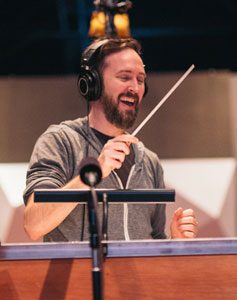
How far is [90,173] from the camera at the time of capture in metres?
1.39

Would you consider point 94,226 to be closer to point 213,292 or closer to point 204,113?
point 213,292

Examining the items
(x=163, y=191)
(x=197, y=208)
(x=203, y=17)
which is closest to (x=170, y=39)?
(x=203, y=17)

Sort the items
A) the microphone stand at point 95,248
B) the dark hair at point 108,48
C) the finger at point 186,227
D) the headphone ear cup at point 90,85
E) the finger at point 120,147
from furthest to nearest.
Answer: the dark hair at point 108,48
the headphone ear cup at point 90,85
the finger at point 186,227
the finger at point 120,147
the microphone stand at point 95,248

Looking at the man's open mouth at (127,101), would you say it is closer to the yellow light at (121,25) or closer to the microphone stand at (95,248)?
the microphone stand at (95,248)

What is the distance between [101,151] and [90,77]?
29 centimetres

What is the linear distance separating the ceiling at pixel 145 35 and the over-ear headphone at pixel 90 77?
3.03m

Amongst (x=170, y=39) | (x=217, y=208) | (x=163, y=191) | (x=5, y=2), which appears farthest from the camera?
(x=170, y=39)

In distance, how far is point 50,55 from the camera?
5.81 meters

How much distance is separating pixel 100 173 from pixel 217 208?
3.36 meters

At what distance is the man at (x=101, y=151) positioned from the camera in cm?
208

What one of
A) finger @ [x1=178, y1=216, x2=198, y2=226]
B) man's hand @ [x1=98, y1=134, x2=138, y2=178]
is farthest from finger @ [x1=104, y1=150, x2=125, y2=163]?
finger @ [x1=178, y1=216, x2=198, y2=226]

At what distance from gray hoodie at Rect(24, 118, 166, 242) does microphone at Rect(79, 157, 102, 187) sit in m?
0.62

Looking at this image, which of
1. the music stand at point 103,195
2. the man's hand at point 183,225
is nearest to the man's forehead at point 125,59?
the man's hand at point 183,225

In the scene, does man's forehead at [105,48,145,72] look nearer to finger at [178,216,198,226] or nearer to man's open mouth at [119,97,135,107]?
man's open mouth at [119,97,135,107]
